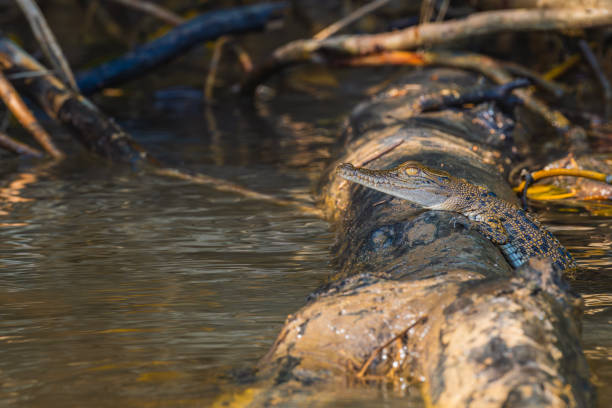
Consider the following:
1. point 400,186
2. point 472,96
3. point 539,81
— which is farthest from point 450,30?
point 400,186

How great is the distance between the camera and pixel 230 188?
5.95m

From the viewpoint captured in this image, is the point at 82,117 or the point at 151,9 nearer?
the point at 82,117

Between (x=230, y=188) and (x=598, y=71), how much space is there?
5422 mm

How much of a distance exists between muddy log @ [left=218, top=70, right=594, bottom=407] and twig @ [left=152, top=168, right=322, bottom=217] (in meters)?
1.81

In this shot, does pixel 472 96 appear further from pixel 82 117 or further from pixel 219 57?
pixel 219 57

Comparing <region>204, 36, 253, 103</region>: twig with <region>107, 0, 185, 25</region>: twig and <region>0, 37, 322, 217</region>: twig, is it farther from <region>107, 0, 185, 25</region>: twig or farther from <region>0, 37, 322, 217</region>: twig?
<region>0, 37, 322, 217</region>: twig

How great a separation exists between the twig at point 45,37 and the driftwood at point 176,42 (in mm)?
2095

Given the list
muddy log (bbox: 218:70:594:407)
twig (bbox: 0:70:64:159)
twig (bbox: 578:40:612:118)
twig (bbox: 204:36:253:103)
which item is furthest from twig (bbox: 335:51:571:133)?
muddy log (bbox: 218:70:594:407)

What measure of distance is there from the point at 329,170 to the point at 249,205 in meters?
0.68

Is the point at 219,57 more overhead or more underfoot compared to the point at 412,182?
more overhead

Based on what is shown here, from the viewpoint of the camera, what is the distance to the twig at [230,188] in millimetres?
5377

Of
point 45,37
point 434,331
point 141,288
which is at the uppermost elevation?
point 45,37

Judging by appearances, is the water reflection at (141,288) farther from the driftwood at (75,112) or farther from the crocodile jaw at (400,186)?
the driftwood at (75,112)

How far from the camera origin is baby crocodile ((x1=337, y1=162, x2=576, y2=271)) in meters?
3.74
